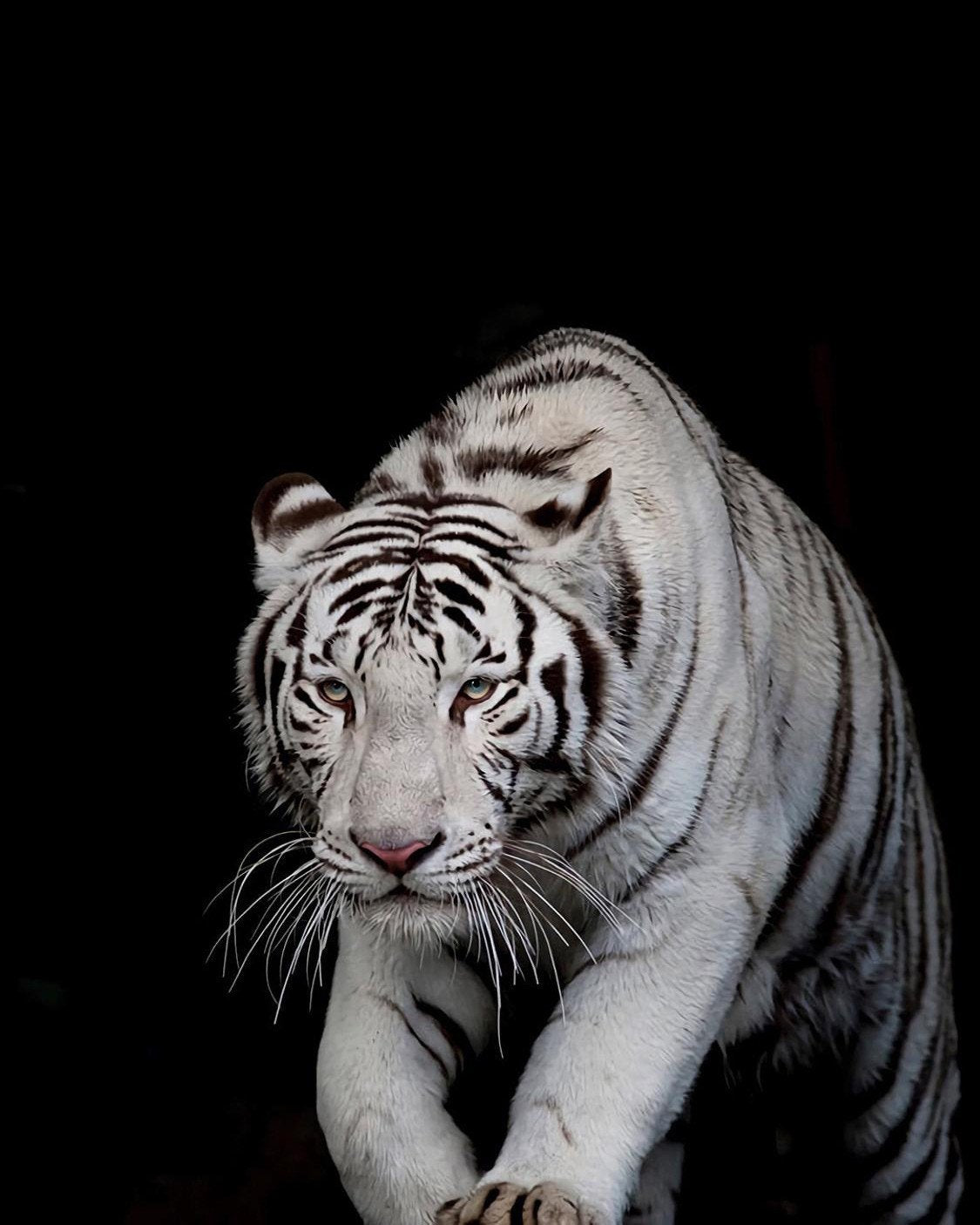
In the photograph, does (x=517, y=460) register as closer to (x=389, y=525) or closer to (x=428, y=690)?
(x=389, y=525)

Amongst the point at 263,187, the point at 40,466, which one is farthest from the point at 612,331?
the point at 40,466

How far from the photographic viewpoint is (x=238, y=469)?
10.8 ft

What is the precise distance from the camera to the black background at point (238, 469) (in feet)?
10.4

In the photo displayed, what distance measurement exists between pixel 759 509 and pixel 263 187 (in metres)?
1.16

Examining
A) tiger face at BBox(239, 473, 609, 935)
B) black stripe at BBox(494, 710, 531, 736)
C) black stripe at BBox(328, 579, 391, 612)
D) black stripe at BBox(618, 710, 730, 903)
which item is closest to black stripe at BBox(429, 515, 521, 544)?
tiger face at BBox(239, 473, 609, 935)

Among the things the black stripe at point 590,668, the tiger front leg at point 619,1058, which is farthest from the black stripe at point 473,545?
the tiger front leg at point 619,1058

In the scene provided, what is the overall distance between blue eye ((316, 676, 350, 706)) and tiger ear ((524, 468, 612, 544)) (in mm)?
293

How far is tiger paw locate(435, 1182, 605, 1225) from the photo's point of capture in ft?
6.00

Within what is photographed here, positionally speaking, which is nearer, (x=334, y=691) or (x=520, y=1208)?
(x=520, y=1208)

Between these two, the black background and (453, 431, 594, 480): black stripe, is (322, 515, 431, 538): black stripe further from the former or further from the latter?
the black background

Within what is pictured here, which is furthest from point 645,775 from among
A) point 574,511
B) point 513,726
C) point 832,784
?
point 832,784

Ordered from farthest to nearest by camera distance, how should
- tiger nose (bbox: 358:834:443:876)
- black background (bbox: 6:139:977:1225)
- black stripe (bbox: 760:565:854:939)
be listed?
black background (bbox: 6:139:977:1225), black stripe (bbox: 760:565:854:939), tiger nose (bbox: 358:834:443:876)

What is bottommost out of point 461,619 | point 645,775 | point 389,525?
point 645,775

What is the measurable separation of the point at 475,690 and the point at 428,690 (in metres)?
0.06
